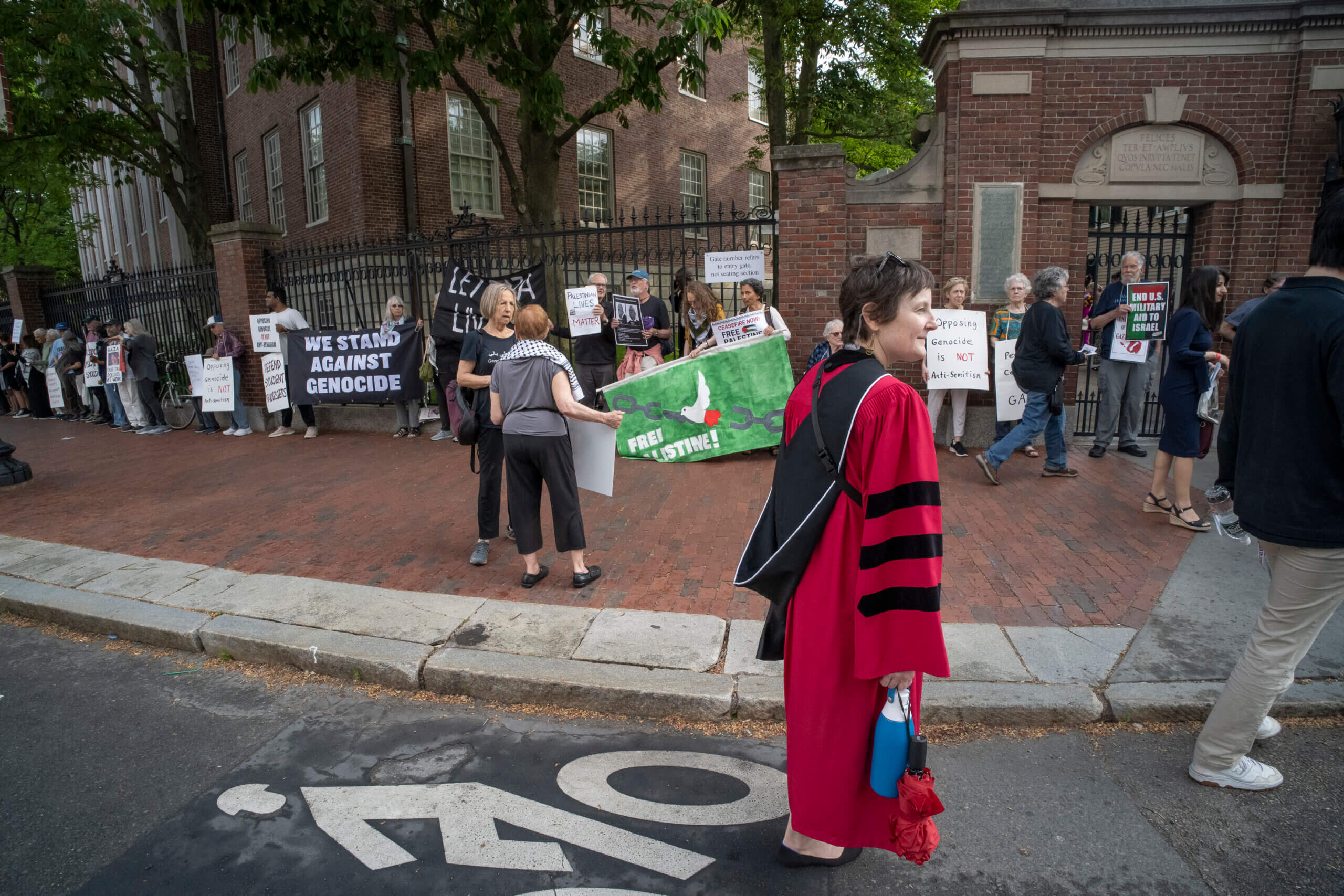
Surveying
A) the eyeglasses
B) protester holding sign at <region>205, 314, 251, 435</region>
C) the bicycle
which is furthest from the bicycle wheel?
the eyeglasses

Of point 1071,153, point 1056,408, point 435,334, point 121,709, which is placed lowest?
point 121,709

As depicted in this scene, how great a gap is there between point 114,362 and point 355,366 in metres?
5.29

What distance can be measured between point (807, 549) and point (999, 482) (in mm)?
5732

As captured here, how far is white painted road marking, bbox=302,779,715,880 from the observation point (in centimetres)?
266

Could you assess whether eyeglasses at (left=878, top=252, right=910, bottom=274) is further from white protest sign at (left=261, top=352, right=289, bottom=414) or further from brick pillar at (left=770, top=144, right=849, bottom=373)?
white protest sign at (left=261, top=352, right=289, bottom=414)

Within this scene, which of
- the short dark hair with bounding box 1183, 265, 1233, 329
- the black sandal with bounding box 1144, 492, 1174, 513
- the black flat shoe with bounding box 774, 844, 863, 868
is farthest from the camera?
the black sandal with bounding box 1144, 492, 1174, 513

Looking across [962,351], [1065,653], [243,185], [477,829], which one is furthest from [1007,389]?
[243,185]

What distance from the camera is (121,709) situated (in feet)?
12.6

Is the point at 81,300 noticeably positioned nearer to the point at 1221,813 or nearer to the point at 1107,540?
the point at 1107,540

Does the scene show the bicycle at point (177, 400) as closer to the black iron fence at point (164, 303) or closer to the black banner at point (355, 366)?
the black iron fence at point (164, 303)

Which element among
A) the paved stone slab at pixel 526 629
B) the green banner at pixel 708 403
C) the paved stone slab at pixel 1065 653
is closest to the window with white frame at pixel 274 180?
the green banner at pixel 708 403

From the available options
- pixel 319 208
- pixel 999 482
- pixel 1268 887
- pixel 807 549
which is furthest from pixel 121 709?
pixel 319 208

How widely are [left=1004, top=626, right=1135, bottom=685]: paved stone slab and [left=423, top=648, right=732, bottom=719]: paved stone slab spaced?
59.7 inches

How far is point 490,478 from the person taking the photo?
17.9ft
